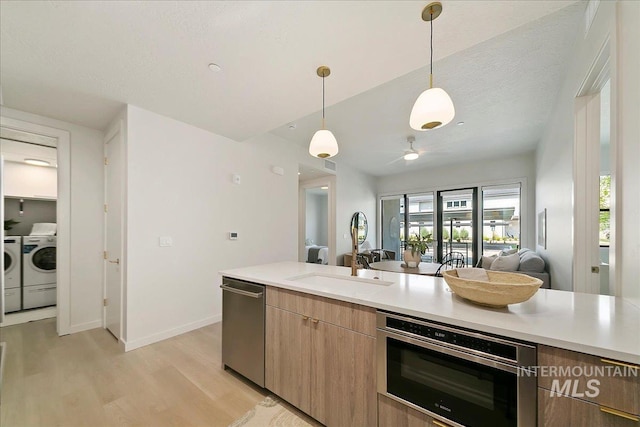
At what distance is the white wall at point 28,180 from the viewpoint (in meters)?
4.00

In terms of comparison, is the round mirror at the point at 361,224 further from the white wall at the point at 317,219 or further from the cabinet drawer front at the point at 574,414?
the cabinet drawer front at the point at 574,414

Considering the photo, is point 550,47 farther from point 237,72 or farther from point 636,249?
point 237,72

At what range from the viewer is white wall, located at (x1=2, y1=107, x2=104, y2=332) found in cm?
305

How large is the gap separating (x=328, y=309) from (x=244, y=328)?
89 centimetres

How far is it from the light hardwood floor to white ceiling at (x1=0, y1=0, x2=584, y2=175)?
2.57 metres

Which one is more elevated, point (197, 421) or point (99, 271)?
point (99, 271)

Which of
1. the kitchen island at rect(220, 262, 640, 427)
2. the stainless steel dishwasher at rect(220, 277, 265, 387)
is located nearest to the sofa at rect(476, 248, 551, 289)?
the kitchen island at rect(220, 262, 640, 427)

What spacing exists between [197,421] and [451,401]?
1.60 meters

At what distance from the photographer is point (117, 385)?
2.00m

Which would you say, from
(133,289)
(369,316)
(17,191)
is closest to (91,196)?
(133,289)

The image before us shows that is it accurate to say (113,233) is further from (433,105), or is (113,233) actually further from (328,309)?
(433,105)

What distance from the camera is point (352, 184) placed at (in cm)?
626

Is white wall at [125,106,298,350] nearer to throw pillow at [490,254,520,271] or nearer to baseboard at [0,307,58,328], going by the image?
baseboard at [0,307,58,328]

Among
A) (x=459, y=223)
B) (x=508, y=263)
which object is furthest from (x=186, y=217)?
(x=459, y=223)
